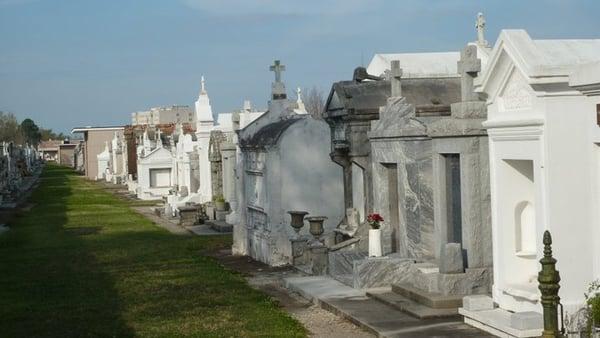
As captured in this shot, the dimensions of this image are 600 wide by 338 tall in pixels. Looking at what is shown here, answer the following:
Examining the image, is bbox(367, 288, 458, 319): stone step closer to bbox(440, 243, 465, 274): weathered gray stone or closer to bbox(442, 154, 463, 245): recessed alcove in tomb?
bbox(440, 243, 465, 274): weathered gray stone

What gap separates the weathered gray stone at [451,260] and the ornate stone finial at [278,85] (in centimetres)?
1014

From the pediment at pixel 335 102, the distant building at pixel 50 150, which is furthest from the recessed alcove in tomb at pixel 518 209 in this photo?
the distant building at pixel 50 150

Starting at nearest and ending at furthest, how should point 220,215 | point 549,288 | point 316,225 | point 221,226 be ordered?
point 549,288
point 316,225
point 221,226
point 220,215

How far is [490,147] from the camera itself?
10.6m

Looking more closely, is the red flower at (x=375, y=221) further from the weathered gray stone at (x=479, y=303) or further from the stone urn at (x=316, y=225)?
the weathered gray stone at (x=479, y=303)

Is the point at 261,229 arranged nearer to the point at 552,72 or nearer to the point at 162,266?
the point at 162,266

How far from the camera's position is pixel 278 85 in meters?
21.5

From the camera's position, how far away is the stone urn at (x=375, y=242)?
14227 mm

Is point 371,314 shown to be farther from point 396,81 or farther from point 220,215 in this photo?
point 220,215

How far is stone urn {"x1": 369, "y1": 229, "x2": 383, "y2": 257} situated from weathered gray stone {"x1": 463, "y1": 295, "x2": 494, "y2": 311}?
11.9 feet

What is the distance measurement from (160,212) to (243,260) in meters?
17.8

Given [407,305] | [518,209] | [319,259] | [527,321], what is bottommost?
[407,305]

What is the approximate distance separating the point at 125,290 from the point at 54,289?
1.28 meters

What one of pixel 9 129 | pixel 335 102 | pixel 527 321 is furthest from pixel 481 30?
pixel 9 129
